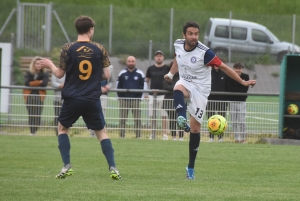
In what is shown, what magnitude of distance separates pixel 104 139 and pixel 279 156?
4.62 meters

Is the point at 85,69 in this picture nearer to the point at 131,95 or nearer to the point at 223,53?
the point at 131,95

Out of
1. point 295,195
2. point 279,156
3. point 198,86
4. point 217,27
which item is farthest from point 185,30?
point 217,27

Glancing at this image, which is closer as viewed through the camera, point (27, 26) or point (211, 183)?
point (211, 183)

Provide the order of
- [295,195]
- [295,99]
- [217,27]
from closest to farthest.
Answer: [295,195], [295,99], [217,27]

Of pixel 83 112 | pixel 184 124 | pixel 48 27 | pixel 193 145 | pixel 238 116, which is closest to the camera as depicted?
pixel 83 112

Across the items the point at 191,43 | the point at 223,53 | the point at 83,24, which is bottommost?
the point at 191,43

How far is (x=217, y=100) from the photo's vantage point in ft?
60.5

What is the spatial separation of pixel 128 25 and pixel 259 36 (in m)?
10.0

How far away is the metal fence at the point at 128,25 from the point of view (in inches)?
1123

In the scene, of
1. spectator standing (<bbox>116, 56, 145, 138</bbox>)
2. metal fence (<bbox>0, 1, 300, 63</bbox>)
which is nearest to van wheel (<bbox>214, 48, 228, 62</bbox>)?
metal fence (<bbox>0, 1, 300, 63</bbox>)

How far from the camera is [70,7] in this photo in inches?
1291

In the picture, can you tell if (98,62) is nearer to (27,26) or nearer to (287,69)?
(287,69)

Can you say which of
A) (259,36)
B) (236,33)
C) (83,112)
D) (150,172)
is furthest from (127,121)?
(259,36)

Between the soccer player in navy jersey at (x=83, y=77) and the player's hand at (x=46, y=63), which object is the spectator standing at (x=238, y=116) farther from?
the player's hand at (x=46, y=63)
